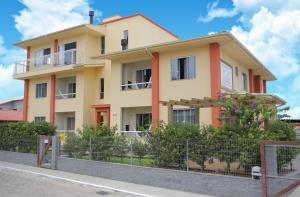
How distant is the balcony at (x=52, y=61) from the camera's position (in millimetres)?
24062

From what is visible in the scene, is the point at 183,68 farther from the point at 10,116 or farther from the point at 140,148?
the point at 10,116

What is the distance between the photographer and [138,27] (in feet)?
76.5

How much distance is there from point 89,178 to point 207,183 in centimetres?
502

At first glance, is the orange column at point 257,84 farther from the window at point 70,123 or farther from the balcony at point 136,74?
the window at point 70,123

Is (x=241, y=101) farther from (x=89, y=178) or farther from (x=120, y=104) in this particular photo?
(x=120, y=104)

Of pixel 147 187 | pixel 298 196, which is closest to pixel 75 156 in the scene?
pixel 147 187

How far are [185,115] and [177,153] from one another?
7.35 metres

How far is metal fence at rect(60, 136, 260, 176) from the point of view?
9.23 metres

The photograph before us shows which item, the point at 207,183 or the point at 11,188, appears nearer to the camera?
the point at 207,183

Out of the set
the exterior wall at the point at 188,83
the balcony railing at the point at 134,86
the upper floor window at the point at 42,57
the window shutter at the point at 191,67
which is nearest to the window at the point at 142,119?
the balcony railing at the point at 134,86

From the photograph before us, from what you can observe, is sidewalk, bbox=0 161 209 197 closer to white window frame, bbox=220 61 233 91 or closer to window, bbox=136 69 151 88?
white window frame, bbox=220 61 233 91

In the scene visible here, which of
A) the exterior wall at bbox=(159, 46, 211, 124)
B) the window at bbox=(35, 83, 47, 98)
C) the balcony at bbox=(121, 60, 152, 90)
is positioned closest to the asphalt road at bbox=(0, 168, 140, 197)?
the exterior wall at bbox=(159, 46, 211, 124)

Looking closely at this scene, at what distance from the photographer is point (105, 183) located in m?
11.3

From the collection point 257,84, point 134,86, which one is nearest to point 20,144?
point 134,86
